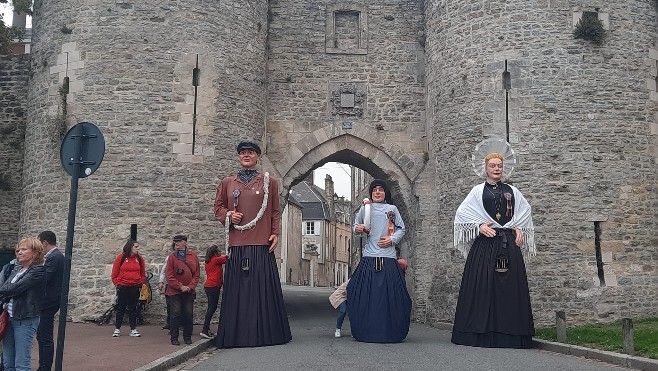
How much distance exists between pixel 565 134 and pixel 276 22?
7257 mm

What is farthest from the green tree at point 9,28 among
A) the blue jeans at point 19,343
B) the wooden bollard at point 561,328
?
the wooden bollard at point 561,328

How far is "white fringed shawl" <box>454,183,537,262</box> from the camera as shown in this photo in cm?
909

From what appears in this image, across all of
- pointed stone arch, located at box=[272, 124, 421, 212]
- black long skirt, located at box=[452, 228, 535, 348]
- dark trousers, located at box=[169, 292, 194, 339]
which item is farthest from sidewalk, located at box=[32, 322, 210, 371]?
pointed stone arch, located at box=[272, 124, 421, 212]

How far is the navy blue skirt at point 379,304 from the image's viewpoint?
9461mm

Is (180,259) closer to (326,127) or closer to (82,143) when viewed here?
(82,143)

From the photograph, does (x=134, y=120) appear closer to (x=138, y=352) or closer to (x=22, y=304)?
(x=138, y=352)

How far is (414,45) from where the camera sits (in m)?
16.8

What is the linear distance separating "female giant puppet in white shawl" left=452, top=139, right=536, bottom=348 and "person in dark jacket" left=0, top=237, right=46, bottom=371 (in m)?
5.27

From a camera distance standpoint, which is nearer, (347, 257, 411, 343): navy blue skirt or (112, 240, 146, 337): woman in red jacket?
(347, 257, 411, 343): navy blue skirt

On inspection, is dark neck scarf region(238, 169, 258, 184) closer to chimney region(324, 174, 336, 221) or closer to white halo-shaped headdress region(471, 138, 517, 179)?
white halo-shaped headdress region(471, 138, 517, 179)

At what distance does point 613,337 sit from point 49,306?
7539 mm

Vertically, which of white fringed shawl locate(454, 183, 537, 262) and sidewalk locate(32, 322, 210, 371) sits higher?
white fringed shawl locate(454, 183, 537, 262)

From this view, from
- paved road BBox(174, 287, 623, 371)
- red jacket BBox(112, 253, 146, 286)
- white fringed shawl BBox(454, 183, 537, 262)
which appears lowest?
paved road BBox(174, 287, 623, 371)

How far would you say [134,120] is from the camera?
1385cm
